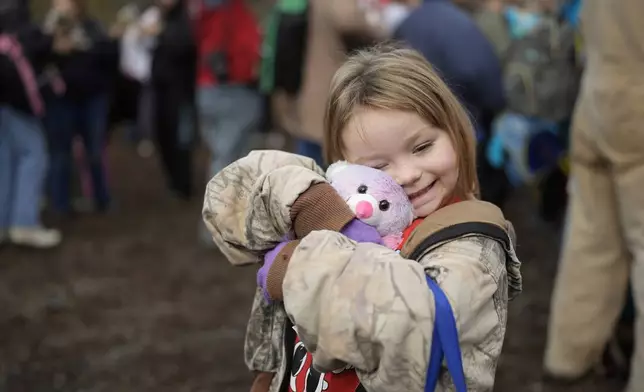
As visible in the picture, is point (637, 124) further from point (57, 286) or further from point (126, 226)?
point (126, 226)

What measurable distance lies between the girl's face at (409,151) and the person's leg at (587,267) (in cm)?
164

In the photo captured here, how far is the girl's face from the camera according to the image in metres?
1.60

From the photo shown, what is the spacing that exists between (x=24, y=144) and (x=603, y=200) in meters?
4.18

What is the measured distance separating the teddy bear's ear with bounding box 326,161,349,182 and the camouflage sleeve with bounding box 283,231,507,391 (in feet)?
0.84

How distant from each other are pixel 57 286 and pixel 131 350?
118 cm

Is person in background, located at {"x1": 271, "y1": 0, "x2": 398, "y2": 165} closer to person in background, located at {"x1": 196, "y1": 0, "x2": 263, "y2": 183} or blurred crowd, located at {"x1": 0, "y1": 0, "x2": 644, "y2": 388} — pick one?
blurred crowd, located at {"x1": 0, "y1": 0, "x2": 644, "y2": 388}

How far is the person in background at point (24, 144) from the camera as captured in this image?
5.59 metres

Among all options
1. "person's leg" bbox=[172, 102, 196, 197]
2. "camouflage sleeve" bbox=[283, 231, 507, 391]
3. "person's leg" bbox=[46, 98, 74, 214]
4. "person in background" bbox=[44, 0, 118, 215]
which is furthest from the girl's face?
"person's leg" bbox=[172, 102, 196, 197]

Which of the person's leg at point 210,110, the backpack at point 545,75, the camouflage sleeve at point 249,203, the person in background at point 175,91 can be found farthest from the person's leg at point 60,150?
the camouflage sleeve at point 249,203

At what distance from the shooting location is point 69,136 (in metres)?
6.44

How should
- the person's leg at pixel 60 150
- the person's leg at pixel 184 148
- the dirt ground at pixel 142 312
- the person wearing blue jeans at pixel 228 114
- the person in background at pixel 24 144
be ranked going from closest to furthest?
the dirt ground at pixel 142 312 < the person in background at pixel 24 144 < the person wearing blue jeans at pixel 228 114 < the person's leg at pixel 60 150 < the person's leg at pixel 184 148

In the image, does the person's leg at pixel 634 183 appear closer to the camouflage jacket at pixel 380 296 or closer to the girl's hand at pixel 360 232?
the camouflage jacket at pixel 380 296

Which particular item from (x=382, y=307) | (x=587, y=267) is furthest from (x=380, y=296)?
(x=587, y=267)

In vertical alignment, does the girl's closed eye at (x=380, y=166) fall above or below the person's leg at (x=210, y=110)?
above
